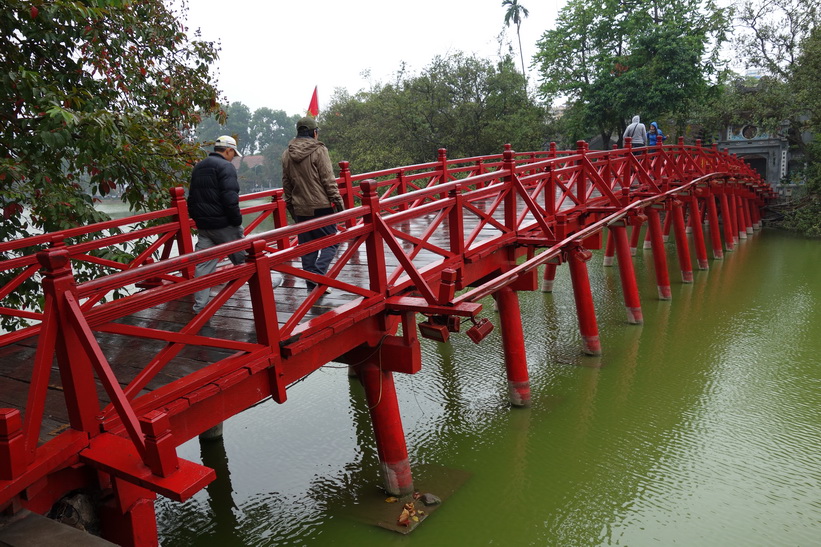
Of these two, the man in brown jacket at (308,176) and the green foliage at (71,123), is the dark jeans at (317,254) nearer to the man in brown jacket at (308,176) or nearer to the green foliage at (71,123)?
the man in brown jacket at (308,176)

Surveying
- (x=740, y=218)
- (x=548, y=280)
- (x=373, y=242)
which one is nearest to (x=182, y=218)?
(x=373, y=242)

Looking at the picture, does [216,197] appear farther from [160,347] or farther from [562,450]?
[562,450]

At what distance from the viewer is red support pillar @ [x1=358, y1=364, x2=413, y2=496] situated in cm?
585

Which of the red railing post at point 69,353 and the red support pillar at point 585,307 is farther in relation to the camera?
the red support pillar at point 585,307

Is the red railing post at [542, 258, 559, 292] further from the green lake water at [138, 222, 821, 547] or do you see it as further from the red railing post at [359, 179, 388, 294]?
the red railing post at [359, 179, 388, 294]

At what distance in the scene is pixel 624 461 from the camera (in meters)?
6.76

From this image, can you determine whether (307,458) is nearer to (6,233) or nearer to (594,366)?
(6,233)

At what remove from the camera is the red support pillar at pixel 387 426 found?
19.2 ft

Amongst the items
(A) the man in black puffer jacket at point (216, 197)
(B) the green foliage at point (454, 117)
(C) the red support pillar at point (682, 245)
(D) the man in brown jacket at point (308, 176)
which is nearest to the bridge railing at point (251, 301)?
(A) the man in black puffer jacket at point (216, 197)

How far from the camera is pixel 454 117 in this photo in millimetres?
27766

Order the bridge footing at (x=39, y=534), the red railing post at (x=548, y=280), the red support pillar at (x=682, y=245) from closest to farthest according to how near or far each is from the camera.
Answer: the bridge footing at (x=39, y=534) < the red railing post at (x=548, y=280) < the red support pillar at (x=682, y=245)

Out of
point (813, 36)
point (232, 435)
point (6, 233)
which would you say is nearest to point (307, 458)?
point (232, 435)

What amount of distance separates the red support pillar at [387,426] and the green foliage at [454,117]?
22.5m

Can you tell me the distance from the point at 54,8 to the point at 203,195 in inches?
83.9
